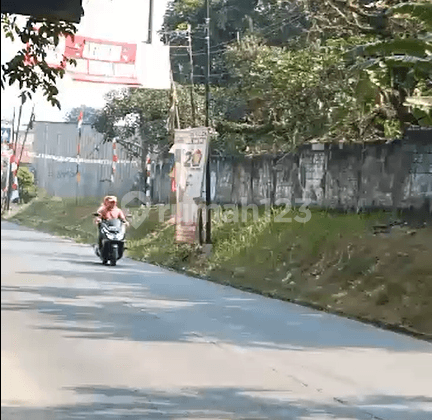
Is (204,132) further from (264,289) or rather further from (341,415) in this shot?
(341,415)

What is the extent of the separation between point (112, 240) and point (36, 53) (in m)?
16.0

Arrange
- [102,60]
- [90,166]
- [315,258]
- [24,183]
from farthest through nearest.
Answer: [315,258] → [90,166] → [102,60] → [24,183]

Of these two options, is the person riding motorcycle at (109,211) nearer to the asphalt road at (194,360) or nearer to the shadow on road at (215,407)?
the asphalt road at (194,360)

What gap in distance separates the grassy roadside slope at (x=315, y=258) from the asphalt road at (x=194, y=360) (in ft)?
2.27

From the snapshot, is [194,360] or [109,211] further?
[109,211]

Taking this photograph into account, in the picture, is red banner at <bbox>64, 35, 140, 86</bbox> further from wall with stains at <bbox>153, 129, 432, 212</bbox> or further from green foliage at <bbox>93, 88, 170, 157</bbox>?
wall with stains at <bbox>153, 129, 432, 212</bbox>

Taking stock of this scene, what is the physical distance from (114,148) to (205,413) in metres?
11.3

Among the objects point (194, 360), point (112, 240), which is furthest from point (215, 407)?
point (112, 240)

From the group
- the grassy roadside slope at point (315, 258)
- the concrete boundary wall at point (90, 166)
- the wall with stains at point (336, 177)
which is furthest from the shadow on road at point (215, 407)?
the wall with stains at point (336, 177)

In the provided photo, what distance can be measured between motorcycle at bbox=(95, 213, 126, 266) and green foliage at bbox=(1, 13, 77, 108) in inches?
602

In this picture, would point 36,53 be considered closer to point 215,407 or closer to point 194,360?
point 215,407

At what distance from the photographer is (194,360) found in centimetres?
876

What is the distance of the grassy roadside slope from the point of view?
1305 centimetres

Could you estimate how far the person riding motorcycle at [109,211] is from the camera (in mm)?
18006
